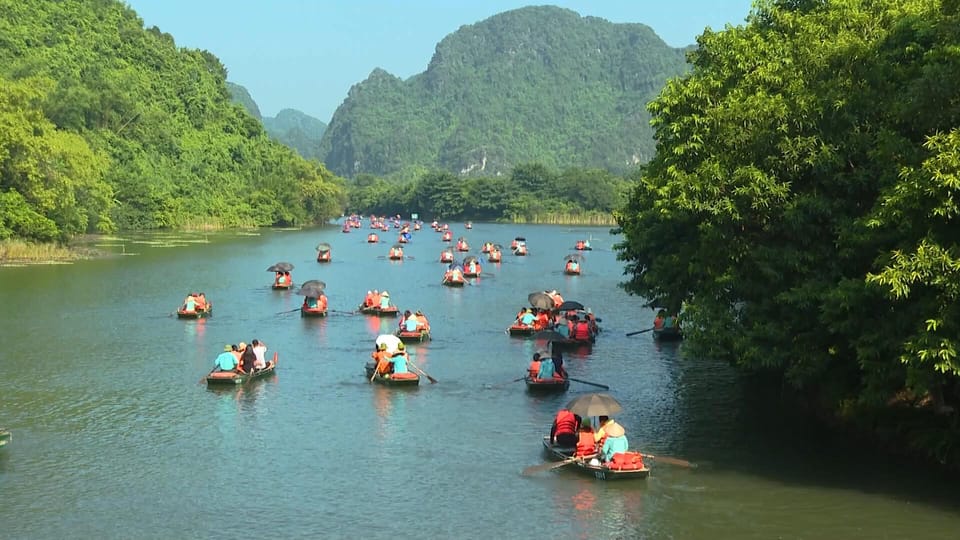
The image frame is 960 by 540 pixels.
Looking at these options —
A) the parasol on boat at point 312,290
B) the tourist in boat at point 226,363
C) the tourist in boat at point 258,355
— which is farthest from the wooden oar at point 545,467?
the parasol on boat at point 312,290

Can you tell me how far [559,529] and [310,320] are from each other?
29.2m

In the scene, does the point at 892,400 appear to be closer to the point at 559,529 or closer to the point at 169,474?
the point at 559,529

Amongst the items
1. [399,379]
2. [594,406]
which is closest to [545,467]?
[594,406]

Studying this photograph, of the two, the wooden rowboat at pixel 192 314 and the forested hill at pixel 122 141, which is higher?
the forested hill at pixel 122 141

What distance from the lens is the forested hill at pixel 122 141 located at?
2660 inches

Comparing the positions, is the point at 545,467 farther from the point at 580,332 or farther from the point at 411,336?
the point at 411,336

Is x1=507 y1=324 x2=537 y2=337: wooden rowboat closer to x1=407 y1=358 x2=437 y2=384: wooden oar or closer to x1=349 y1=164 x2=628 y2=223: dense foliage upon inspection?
x1=407 y1=358 x2=437 y2=384: wooden oar

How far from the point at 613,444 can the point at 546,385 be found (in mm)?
8904

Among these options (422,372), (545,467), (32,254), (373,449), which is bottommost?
(373,449)

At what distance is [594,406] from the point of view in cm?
2303

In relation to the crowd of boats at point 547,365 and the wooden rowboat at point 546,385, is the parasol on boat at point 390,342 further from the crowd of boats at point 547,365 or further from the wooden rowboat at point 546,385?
the wooden rowboat at point 546,385

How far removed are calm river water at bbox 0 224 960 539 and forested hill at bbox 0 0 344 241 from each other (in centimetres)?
2393

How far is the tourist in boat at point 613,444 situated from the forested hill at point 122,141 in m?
53.0

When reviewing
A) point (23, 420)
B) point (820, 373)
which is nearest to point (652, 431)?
point (820, 373)
